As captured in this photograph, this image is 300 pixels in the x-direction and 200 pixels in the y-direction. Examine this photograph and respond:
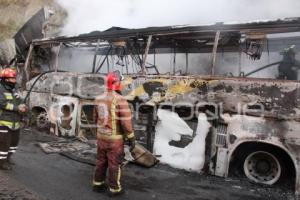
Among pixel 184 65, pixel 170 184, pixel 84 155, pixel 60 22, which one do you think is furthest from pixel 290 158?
pixel 60 22

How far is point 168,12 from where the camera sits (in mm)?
13914

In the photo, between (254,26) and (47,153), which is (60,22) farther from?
(254,26)

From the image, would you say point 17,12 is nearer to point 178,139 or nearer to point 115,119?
point 178,139

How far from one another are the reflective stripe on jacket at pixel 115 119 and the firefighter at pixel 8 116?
1.79m

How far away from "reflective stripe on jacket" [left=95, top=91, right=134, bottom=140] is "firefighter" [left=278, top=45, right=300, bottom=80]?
2.36 meters

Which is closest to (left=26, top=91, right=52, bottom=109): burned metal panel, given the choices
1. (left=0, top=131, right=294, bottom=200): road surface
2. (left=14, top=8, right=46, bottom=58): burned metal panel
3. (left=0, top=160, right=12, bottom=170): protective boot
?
(left=14, top=8, right=46, bottom=58): burned metal panel

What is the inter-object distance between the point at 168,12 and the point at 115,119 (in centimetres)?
928

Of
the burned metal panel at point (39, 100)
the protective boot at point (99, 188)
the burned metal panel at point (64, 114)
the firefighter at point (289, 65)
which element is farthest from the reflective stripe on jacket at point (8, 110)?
the firefighter at point (289, 65)

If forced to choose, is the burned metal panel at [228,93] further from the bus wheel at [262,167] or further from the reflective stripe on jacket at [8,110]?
the reflective stripe on jacket at [8,110]

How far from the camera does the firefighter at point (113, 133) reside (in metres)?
5.29

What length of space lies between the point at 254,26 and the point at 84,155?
3.95 metres

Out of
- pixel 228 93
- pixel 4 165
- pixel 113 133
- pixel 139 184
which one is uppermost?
pixel 228 93

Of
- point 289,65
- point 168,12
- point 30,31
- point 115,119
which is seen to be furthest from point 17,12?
point 289,65

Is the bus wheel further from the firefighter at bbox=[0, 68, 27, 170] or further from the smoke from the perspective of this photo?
the smoke
